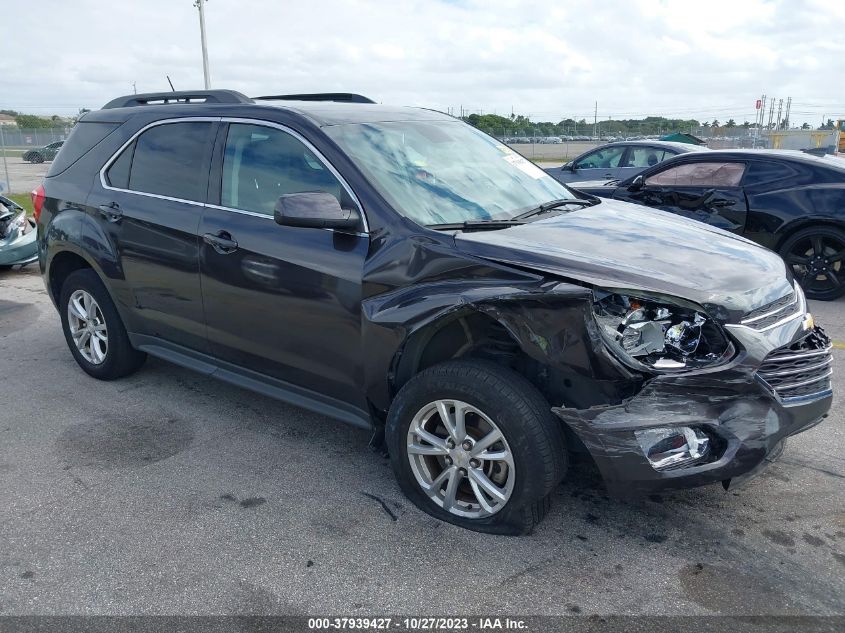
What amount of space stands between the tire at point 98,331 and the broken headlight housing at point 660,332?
346cm

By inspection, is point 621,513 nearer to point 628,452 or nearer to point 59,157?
point 628,452

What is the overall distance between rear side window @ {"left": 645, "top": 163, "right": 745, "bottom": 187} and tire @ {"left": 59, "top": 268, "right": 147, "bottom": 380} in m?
6.13

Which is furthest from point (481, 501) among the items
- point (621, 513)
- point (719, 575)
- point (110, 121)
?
point (110, 121)

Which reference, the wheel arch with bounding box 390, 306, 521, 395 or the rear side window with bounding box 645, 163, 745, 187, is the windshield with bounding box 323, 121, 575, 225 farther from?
the rear side window with bounding box 645, 163, 745, 187

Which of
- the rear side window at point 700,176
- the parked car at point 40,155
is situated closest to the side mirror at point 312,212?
the rear side window at point 700,176

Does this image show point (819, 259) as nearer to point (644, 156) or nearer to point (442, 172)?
Result: point (442, 172)

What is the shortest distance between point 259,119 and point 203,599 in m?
2.44

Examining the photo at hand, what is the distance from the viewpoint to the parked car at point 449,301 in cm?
287

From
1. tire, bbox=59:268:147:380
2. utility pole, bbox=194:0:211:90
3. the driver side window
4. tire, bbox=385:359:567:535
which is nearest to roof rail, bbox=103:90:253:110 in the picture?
tire, bbox=59:268:147:380

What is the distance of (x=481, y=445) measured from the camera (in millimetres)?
3133

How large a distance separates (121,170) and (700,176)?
630cm

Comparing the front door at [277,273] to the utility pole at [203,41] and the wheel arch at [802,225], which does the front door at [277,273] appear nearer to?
the wheel arch at [802,225]

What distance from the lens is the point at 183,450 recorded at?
165 inches

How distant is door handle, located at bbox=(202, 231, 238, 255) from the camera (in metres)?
3.92
